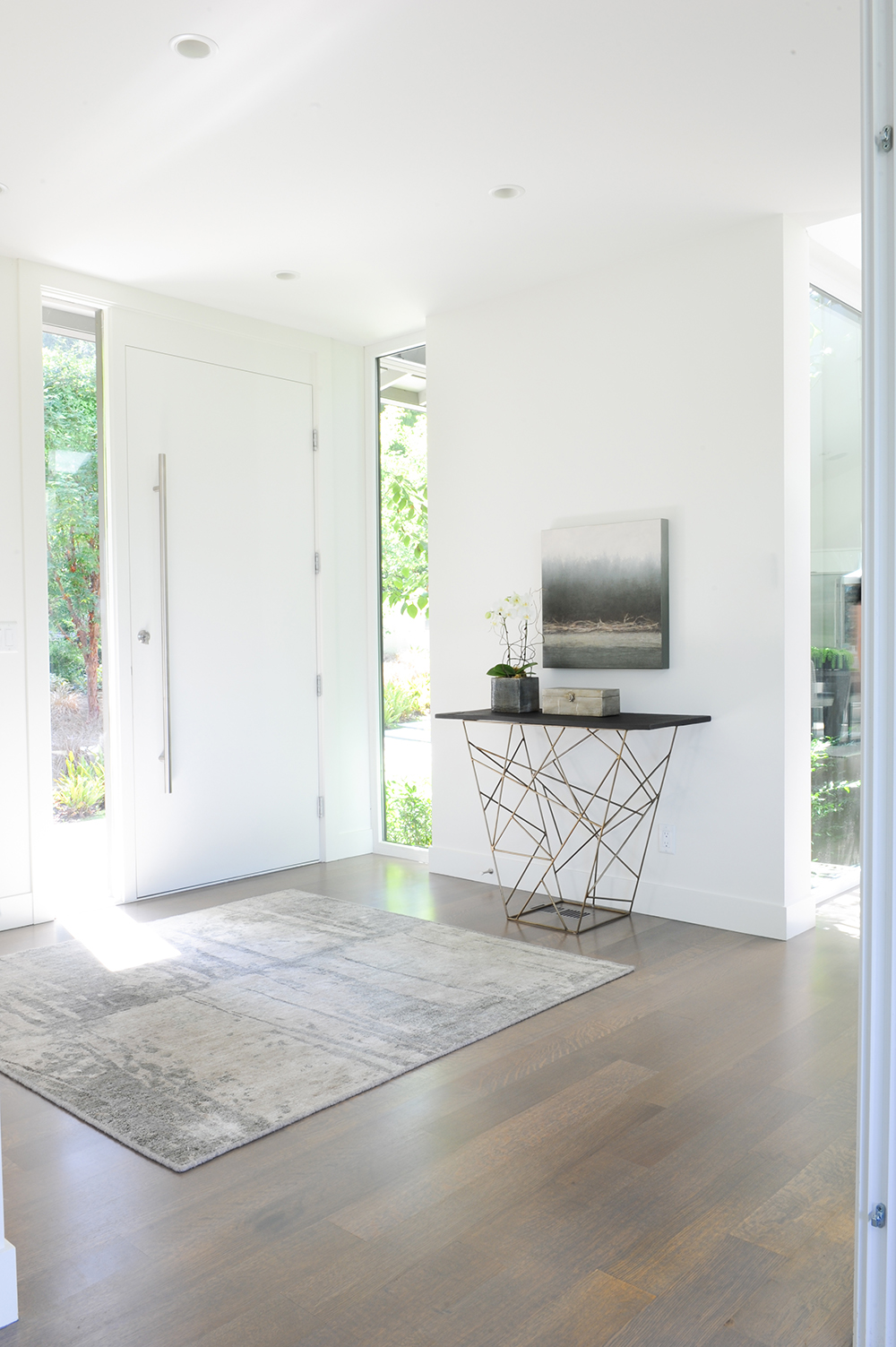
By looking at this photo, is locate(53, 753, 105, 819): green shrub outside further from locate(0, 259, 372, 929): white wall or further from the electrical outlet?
the electrical outlet

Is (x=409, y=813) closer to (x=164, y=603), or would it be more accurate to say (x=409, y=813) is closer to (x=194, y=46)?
(x=164, y=603)

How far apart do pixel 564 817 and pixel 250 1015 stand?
5.97 feet

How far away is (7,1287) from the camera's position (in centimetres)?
166

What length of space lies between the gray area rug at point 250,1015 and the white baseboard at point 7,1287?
514 mm

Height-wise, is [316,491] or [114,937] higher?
[316,491]

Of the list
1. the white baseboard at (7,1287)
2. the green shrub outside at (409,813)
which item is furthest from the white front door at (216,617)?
the white baseboard at (7,1287)

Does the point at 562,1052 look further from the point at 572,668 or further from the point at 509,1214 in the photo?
the point at 572,668

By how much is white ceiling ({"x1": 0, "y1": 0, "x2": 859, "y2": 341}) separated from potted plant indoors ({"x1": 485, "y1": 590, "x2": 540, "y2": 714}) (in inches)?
56.1

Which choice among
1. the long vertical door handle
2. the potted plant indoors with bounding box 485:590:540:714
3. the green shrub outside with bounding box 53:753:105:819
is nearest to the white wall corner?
the potted plant indoors with bounding box 485:590:540:714

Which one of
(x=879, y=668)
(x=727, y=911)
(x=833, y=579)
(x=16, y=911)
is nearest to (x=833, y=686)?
(x=833, y=579)

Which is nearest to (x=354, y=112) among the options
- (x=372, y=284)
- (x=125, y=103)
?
(x=125, y=103)

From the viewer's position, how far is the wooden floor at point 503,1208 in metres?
1.66

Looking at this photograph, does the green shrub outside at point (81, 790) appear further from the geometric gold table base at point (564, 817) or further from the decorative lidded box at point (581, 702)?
the decorative lidded box at point (581, 702)

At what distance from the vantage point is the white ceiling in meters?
2.51
